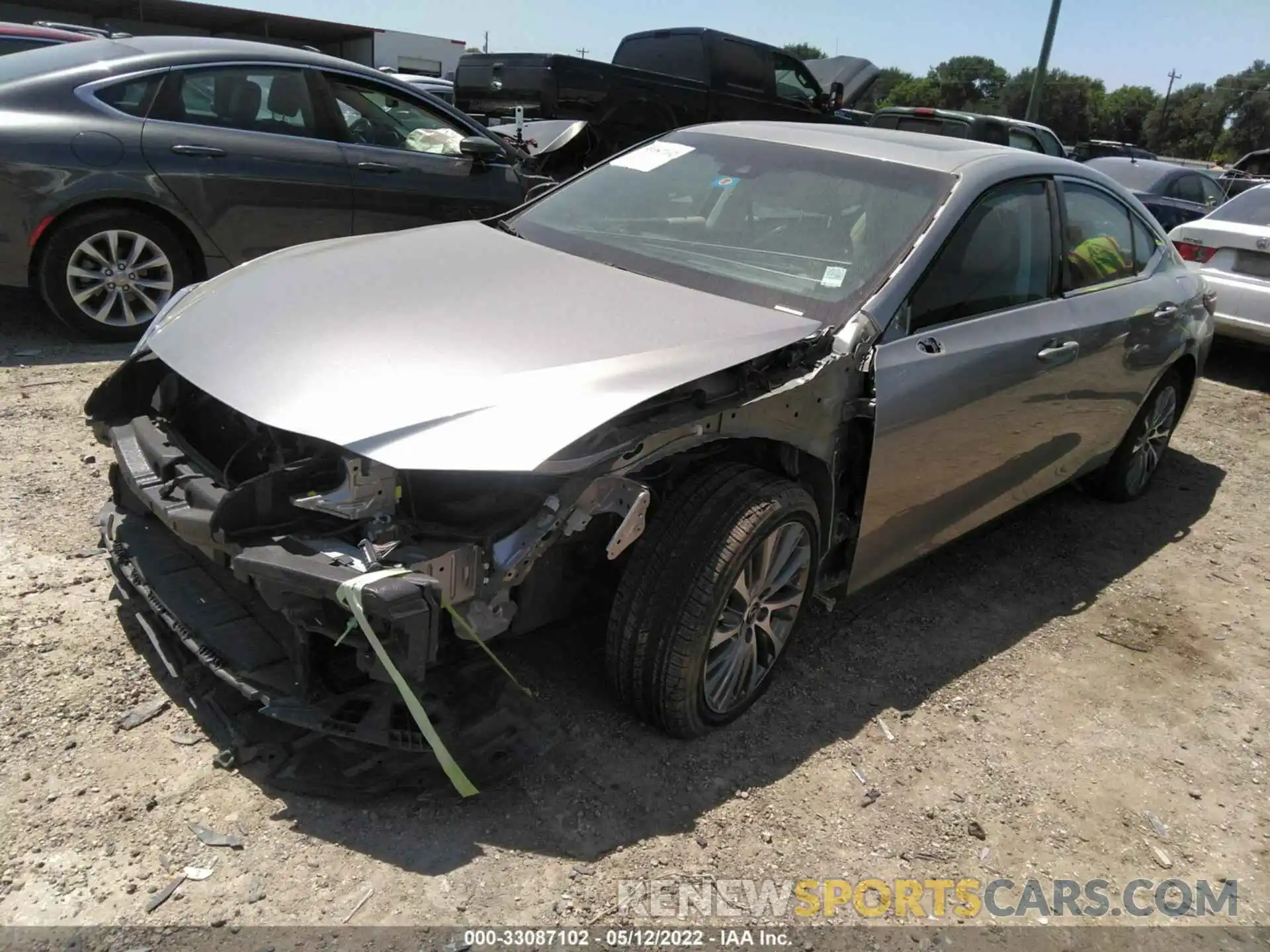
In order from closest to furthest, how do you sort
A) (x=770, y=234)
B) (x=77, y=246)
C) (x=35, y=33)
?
(x=770, y=234) → (x=77, y=246) → (x=35, y=33)

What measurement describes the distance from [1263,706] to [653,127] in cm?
860

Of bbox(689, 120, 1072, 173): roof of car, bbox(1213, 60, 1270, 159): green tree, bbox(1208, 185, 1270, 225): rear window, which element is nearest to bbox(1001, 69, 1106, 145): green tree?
bbox(1213, 60, 1270, 159): green tree

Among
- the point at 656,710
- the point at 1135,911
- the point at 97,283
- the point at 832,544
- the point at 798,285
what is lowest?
the point at 1135,911

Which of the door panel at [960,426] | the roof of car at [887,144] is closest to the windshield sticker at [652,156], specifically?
the roof of car at [887,144]

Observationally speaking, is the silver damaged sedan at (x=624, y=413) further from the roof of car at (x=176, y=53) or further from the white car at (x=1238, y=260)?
the white car at (x=1238, y=260)

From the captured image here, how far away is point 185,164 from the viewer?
5395 millimetres

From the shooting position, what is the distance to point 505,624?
7.78 ft

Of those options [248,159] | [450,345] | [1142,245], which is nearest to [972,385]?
[450,345]

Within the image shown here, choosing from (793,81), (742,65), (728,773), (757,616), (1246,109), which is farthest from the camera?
(1246,109)

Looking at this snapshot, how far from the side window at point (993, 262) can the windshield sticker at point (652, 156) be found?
4.10 feet

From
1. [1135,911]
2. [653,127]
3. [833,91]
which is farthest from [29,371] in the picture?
[833,91]

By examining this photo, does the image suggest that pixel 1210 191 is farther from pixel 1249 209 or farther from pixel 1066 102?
pixel 1066 102

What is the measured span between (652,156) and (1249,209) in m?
6.13

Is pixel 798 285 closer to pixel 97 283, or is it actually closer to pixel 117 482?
pixel 117 482
